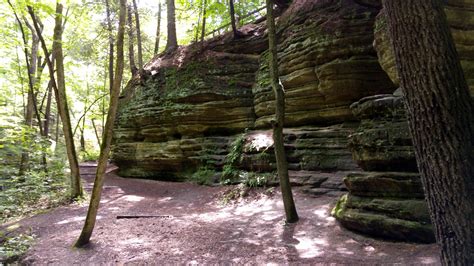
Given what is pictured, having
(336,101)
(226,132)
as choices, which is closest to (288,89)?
(336,101)

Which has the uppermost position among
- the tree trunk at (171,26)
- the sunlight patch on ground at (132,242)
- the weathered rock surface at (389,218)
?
the tree trunk at (171,26)

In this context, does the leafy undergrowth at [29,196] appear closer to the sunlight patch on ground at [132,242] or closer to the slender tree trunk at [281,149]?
A: the sunlight patch on ground at [132,242]

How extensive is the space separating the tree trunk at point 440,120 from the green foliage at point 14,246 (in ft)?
24.2

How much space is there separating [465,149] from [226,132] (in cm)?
1146

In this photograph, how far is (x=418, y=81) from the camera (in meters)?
3.33

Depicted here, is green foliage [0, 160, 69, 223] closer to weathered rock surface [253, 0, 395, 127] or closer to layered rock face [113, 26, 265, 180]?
layered rock face [113, 26, 265, 180]

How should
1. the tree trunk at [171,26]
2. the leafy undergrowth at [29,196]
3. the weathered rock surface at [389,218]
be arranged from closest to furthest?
the weathered rock surface at [389,218], the leafy undergrowth at [29,196], the tree trunk at [171,26]

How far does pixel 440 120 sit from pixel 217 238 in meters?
5.08

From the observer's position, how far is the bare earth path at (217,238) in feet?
17.3

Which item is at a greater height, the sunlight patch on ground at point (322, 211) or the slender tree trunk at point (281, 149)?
the slender tree trunk at point (281, 149)

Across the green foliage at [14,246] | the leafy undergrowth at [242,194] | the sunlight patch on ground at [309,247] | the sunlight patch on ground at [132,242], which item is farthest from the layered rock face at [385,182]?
the green foliage at [14,246]

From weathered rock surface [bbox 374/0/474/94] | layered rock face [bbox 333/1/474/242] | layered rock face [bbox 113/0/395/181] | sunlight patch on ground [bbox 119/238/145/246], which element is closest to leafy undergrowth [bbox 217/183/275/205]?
layered rock face [bbox 113/0/395/181]

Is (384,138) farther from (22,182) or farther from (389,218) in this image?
(22,182)

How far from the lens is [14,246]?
650cm
